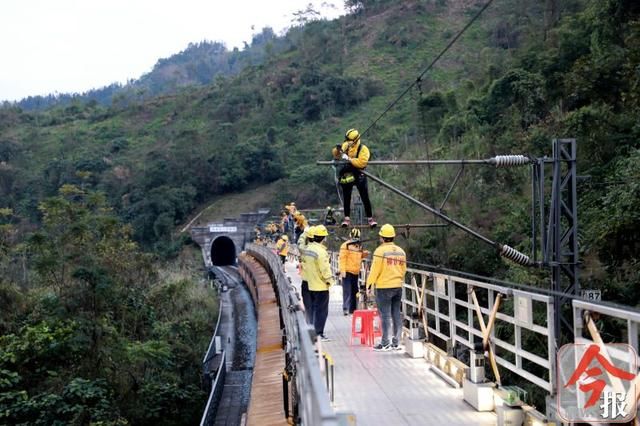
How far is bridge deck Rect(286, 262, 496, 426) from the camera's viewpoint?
20.9 feet

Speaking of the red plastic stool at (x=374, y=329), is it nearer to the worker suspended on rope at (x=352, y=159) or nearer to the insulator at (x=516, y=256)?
the worker suspended on rope at (x=352, y=159)

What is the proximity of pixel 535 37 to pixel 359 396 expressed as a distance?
28.9m

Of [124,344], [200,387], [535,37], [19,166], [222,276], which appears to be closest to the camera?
[124,344]

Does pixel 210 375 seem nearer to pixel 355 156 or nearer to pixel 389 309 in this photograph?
pixel 355 156

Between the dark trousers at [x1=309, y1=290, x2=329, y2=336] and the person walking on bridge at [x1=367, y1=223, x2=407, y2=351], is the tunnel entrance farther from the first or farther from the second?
the person walking on bridge at [x1=367, y1=223, x2=407, y2=351]

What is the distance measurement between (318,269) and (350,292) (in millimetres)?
3761

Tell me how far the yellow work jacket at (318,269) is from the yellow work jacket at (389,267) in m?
0.81

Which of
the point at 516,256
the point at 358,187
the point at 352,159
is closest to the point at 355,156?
the point at 352,159

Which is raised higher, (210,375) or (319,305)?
(319,305)

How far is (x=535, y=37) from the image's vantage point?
32250mm

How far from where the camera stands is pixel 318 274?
386 inches

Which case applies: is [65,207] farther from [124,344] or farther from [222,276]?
[222,276]

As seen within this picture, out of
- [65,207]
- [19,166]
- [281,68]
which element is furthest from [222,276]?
[281,68]

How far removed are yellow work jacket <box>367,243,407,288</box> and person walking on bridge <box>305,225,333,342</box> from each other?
830 mm
